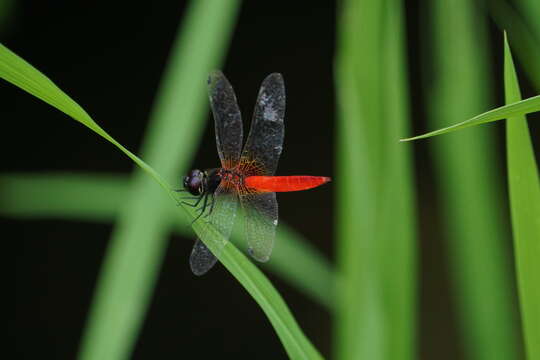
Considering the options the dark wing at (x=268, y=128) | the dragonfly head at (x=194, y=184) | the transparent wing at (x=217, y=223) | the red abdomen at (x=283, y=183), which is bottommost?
the transparent wing at (x=217, y=223)

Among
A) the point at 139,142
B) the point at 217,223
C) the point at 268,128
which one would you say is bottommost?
the point at 217,223

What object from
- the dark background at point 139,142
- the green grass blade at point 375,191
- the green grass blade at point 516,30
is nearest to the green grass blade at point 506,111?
the green grass blade at point 375,191

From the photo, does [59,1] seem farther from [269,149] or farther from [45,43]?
[269,149]

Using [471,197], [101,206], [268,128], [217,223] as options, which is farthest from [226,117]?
[101,206]

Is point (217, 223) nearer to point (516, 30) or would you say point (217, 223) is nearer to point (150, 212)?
point (150, 212)

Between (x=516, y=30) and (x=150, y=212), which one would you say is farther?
(x=516, y=30)

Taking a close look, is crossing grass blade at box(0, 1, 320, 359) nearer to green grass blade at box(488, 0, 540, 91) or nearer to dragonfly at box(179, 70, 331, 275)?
dragonfly at box(179, 70, 331, 275)

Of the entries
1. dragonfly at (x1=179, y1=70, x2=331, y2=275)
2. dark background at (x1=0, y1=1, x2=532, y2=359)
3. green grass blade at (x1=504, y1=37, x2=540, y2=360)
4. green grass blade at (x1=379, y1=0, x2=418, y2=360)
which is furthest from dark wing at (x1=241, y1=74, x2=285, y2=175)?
dark background at (x1=0, y1=1, x2=532, y2=359)

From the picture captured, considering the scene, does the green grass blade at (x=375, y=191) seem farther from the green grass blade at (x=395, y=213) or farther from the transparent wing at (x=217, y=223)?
the transparent wing at (x=217, y=223)
